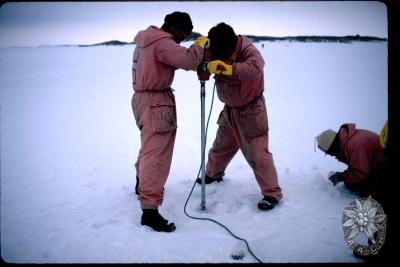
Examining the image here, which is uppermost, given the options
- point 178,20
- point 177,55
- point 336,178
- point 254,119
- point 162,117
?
point 178,20

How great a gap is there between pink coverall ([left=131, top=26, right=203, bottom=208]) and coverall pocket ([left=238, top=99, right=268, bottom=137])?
2.47 ft

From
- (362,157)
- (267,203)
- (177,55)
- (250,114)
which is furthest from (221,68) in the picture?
(362,157)

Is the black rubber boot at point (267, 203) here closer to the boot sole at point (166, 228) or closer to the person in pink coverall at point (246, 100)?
the person in pink coverall at point (246, 100)

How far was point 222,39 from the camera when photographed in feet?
10.9

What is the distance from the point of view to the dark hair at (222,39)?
10.8 ft

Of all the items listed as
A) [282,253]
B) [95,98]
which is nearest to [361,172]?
[282,253]

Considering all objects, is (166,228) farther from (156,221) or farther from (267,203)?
(267,203)

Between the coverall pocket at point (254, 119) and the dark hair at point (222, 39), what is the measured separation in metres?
0.60

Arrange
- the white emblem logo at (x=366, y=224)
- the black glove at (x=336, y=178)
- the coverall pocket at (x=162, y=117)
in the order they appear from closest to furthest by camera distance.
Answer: the white emblem logo at (x=366, y=224)
the coverall pocket at (x=162, y=117)
the black glove at (x=336, y=178)

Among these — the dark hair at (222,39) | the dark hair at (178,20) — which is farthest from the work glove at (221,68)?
the dark hair at (178,20)

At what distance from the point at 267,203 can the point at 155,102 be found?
159 centimetres

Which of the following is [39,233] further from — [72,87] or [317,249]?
[72,87]

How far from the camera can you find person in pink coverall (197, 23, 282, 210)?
10.9 ft

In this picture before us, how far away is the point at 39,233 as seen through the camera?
3.22 meters
